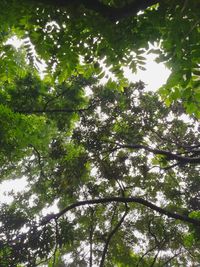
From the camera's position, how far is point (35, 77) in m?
11.0

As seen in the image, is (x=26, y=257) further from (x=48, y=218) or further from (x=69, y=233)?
(x=69, y=233)

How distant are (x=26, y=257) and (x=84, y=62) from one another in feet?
12.6

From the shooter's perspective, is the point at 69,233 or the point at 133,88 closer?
the point at 69,233

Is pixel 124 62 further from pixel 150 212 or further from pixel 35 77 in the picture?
pixel 150 212

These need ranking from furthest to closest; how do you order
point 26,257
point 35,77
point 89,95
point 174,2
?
1. point 89,95
2. point 35,77
3. point 26,257
4. point 174,2

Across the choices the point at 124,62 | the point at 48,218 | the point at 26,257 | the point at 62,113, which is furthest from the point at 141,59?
the point at 62,113

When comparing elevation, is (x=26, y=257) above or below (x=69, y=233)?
below

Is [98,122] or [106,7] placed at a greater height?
[98,122]

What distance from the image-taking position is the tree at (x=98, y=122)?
2131mm

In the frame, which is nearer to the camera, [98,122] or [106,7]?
[106,7]

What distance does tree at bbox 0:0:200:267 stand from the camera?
213 cm

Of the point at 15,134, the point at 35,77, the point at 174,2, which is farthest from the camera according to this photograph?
the point at 35,77

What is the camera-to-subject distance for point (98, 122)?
11.8 meters

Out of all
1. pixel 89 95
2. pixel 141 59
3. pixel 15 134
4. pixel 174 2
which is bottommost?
pixel 174 2
